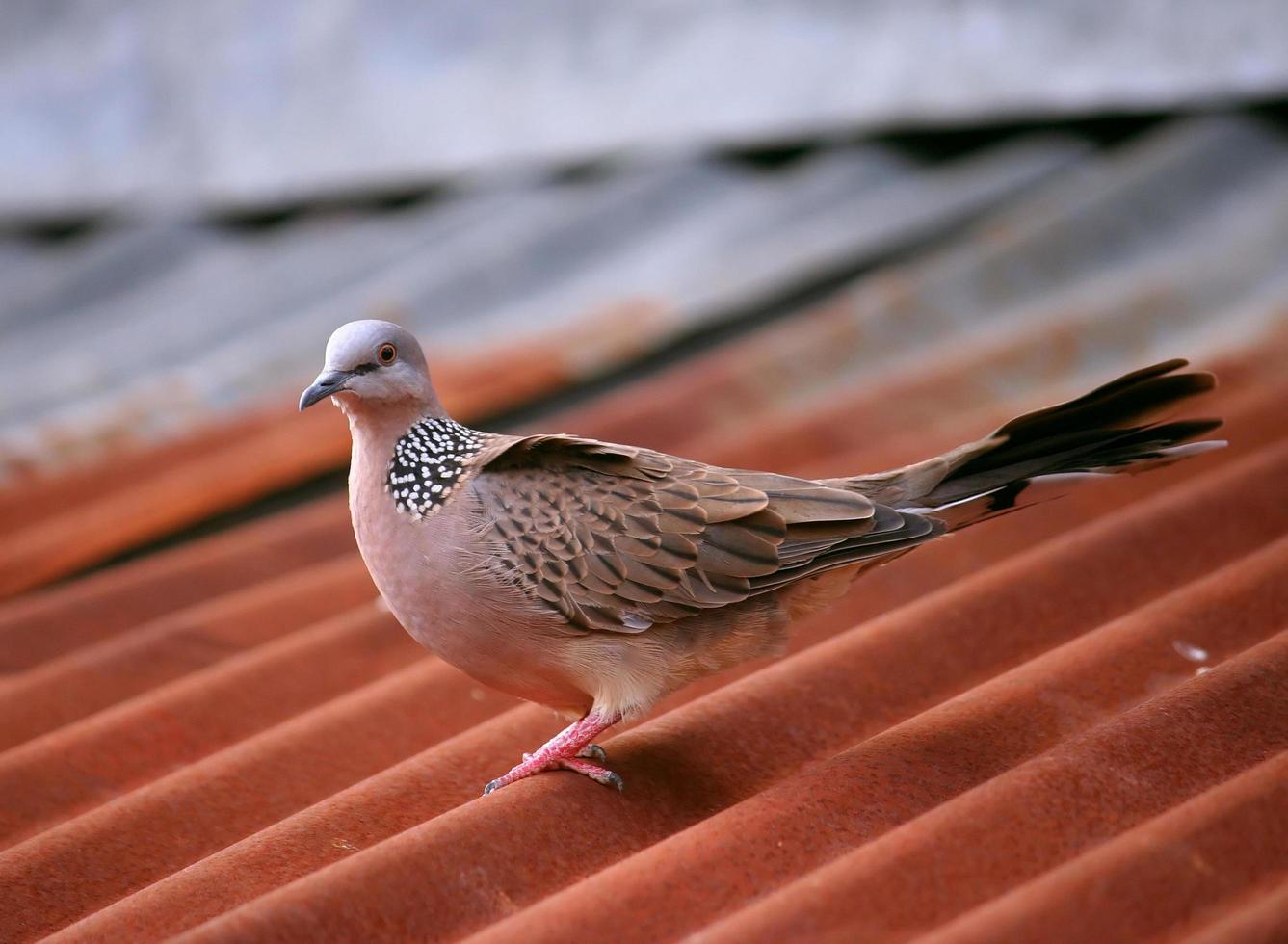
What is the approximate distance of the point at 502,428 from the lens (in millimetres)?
4570

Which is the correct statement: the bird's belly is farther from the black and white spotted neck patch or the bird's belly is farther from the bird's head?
the bird's head

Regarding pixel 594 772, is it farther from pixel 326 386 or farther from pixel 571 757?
pixel 326 386

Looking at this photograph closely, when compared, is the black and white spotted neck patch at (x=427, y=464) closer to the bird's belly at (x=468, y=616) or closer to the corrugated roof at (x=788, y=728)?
the bird's belly at (x=468, y=616)

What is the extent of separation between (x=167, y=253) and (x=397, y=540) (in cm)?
530

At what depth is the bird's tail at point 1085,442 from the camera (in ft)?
7.66

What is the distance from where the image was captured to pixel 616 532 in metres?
2.36

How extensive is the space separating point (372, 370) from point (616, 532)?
0.51 metres

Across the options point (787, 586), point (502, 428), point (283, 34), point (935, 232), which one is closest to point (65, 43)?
point (283, 34)

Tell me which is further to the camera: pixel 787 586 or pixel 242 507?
pixel 242 507

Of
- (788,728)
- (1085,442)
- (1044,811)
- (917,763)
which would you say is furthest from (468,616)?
A: (1085,442)

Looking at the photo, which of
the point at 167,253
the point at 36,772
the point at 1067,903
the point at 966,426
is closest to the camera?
the point at 1067,903

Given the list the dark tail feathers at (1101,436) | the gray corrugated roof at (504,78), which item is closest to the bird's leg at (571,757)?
the dark tail feathers at (1101,436)

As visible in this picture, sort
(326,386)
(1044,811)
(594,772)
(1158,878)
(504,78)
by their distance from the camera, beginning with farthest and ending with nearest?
(504,78) < (326,386) < (594,772) < (1044,811) < (1158,878)

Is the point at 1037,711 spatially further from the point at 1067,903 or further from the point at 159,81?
the point at 159,81
